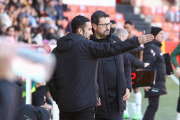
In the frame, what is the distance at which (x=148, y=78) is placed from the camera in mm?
5680

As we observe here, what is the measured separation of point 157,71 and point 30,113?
7.83ft

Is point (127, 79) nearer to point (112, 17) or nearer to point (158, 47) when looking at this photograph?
point (158, 47)

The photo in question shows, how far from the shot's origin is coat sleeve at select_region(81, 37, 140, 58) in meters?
3.32

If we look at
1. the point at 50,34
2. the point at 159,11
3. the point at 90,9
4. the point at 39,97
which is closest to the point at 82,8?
the point at 90,9

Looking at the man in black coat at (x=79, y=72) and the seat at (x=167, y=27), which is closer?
the man in black coat at (x=79, y=72)

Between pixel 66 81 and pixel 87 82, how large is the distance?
0.22 meters

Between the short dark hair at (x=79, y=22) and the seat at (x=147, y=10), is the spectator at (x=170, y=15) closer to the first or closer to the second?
the seat at (x=147, y=10)

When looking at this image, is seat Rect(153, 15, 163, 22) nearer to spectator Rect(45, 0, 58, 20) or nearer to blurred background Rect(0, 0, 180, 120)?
blurred background Rect(0, 0, 180, 120)

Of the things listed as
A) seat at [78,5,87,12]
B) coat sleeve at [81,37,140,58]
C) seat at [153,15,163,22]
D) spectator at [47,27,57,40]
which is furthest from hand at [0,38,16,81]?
seat at [153,15,163,22]

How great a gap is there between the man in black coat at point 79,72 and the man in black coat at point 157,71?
2.47 meters

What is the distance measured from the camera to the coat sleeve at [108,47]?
131 inches

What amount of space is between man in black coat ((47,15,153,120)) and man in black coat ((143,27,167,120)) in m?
2.47

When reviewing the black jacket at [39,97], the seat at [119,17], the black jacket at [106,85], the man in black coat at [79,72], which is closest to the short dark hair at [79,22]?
the man in black coat at [79,72]

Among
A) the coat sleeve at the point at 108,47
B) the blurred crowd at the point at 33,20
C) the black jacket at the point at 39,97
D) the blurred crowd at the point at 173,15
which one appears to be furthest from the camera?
the blurred crowd at the point at 173,15
